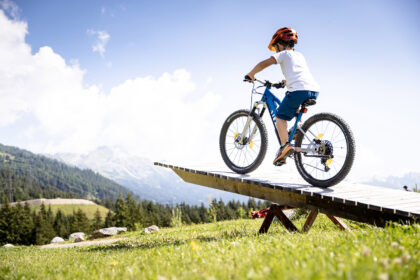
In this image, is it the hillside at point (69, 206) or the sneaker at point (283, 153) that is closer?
the sneaker at point (283, 153)

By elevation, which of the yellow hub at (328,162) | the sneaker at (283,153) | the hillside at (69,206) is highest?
the sneaker at (283,153)

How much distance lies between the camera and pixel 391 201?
5.64 meters

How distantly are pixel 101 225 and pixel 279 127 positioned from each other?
103702 millimetres

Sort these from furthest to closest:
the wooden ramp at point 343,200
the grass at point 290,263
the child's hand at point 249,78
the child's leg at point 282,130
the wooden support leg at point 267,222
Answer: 1. the wooden support leg at point 267,222
2. the child's hand at point 249,78
3. the child's leg at point 282,130
4. the wooden ramp at point 343,200
5. the grass at point 290,263

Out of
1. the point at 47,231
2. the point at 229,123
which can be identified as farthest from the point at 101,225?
the point at 229,123

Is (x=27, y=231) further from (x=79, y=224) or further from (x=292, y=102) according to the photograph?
(x=292, y=102)

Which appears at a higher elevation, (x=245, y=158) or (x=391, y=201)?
(x=245, y=158)

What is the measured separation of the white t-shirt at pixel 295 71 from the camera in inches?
246

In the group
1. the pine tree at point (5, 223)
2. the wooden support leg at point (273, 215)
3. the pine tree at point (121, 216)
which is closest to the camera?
the wooden support leg at point (273, 215)

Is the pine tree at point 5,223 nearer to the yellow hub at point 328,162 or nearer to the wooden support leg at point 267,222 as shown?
the wooden support leg at point 267,222

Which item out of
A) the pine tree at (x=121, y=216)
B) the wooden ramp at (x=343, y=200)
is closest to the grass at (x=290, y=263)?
the wooden ramp at (x=343, y=200)

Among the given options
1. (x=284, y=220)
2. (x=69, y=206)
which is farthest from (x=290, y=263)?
(x=69, y=206)

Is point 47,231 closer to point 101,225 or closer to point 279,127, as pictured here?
point 101,225

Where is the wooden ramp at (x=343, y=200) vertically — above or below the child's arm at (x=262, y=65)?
below
